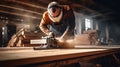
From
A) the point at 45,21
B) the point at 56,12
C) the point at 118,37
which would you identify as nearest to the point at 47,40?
the point at 56,12

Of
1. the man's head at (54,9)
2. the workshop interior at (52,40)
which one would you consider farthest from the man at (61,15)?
the workshop interior at (52,40)

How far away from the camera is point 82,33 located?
33.8ft

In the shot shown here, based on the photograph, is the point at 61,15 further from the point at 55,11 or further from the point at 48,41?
the point at 48,41

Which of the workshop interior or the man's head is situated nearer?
the workshop interior

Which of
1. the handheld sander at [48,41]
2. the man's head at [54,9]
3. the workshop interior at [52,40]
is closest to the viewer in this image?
the workshop interior at [52,40]

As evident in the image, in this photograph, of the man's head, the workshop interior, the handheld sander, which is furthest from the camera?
the man's head

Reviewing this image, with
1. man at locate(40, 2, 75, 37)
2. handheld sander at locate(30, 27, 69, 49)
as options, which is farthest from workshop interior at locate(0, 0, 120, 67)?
man at locate(40, 2, 75, 37)

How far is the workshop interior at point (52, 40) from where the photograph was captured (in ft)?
7.09

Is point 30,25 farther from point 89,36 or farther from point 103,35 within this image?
point 103,35

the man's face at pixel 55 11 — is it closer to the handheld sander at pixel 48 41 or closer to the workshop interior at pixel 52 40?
the workshop interior at pixel 52 40

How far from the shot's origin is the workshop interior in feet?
7.09

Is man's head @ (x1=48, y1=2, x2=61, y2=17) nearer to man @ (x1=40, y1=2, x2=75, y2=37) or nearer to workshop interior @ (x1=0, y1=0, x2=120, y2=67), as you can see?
man @ (x1=40, y1=2, x2=75, y2=37)

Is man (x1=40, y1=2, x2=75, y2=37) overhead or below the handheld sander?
overhead

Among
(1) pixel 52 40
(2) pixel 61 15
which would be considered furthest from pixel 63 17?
(1) pixel 52 40
